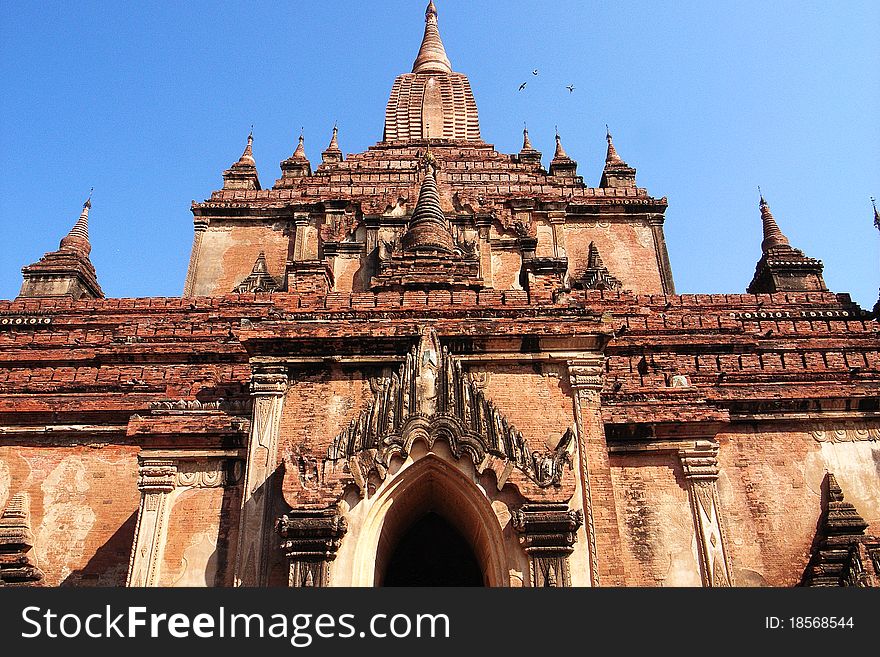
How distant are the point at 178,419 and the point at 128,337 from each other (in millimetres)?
6713

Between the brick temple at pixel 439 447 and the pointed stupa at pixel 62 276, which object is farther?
the pointed stupa at pixel 62 276

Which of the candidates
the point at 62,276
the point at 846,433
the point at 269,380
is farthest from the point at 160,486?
the point at 62,276

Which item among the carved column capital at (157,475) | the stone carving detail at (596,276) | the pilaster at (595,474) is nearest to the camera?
the pilaster at (595,474)

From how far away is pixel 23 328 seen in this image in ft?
73.3

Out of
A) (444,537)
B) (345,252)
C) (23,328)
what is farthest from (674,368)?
(23,328)

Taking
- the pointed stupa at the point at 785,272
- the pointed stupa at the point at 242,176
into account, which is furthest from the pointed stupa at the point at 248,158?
the pointed stupa at the point at 785,272

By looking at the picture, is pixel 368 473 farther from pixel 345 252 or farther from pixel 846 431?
pixel 345 252

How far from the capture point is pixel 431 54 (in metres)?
47.7

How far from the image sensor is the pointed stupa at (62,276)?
30.0 meters

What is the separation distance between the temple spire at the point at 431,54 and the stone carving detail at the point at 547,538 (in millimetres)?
37255

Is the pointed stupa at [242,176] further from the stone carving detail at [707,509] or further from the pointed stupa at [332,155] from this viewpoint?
the stone carving detail at [707,509]

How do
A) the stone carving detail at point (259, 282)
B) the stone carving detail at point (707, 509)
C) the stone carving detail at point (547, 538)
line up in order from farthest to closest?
1. the stone carving detail at point (259, 282)
2. the stone carving detail at point (707, 509)
3. the stone carving detail at point (547, 538)

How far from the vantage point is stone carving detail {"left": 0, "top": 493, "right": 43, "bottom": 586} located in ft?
43.5
